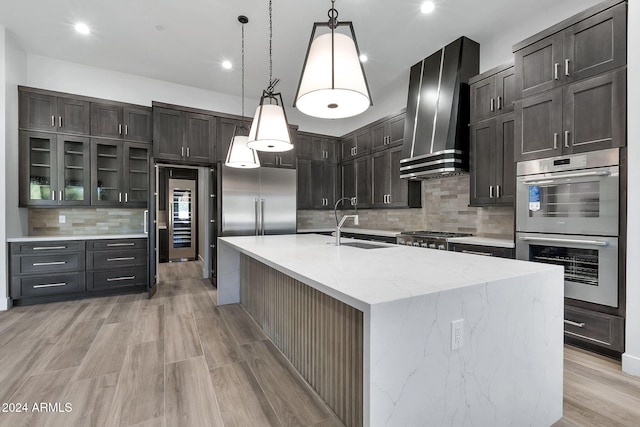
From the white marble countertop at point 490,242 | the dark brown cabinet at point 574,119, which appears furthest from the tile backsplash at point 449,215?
the dark brown cabinet at point 574,119

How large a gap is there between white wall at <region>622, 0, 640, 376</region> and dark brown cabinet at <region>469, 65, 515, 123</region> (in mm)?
1000

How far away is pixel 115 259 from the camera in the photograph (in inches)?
166

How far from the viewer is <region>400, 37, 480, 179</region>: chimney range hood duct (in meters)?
3.62

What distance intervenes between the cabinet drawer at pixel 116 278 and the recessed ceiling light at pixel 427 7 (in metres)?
4.73

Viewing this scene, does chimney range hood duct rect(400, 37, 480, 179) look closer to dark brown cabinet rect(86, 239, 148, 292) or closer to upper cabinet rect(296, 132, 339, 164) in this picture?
upper cabinet rect(296, 132, 339, 164)

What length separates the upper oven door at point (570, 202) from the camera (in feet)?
7.51

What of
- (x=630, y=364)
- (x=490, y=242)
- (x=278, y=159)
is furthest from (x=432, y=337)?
(x=278, y=159)

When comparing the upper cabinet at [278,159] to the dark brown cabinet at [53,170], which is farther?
the upper cabinet at [278,159]

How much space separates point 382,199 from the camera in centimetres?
508

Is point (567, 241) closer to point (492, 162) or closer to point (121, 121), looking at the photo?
point (492, 162)

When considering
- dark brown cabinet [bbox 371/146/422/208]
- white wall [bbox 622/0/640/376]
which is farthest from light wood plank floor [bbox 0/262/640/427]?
dark brown cabinet [bbox 371/146/422/208]

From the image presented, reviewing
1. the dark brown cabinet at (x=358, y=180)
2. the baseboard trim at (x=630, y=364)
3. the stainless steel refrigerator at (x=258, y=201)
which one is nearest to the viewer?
the baseboard trim at (x=630, y=364)

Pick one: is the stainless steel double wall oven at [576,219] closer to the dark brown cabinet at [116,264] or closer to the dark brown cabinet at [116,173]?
the dark brown cabinet at [116,264]

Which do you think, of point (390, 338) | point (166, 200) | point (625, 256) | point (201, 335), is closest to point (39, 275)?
point (201, 335)
